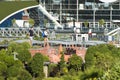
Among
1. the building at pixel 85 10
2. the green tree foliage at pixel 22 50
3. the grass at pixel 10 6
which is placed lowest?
the building at pixel 85 10

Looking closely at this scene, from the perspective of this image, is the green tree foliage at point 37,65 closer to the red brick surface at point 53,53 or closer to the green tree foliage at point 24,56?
the green tree foliage at point 24,56

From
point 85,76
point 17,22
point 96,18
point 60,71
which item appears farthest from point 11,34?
point 85,76

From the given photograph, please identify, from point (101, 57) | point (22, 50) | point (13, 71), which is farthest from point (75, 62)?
point (13, 71)

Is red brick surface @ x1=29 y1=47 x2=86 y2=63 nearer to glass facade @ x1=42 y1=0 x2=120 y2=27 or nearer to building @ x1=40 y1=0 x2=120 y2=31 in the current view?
building @ x1=40 y1=0 x2=120 y2=31

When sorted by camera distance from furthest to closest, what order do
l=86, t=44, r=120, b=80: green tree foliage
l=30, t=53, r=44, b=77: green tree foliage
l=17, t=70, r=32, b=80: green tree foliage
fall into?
1. l=30, t=53, r=44, b=77: green tree foliage
2. l=86, t=44, r=120, b=80: green tree foliage
3. l=17, t=70, r=32, b=80: green tree foliage

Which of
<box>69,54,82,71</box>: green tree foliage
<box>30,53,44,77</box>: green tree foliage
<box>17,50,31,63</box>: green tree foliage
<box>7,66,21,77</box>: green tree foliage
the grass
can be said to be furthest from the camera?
the grass

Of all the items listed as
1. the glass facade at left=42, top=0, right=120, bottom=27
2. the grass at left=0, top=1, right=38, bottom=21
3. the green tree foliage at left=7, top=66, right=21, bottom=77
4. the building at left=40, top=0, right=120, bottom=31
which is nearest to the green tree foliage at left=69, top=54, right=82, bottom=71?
the green tree foliage at left=7, top=66, right=21, bottom=77

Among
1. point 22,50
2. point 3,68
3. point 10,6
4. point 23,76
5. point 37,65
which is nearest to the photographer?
point 23,76

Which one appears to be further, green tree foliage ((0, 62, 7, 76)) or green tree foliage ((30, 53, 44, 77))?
green tree foliage ((30, 53, 44, 77))

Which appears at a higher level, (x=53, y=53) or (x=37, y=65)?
(x=37, y=65)

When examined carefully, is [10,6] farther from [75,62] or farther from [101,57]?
[101,57]

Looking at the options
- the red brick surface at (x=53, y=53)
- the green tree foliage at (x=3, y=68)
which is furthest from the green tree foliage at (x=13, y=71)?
the red brick surface at (x=53, y=53)

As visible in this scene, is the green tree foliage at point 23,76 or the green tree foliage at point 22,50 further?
the green tree foliage at point 22,50

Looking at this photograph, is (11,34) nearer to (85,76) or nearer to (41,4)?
(41,4)
